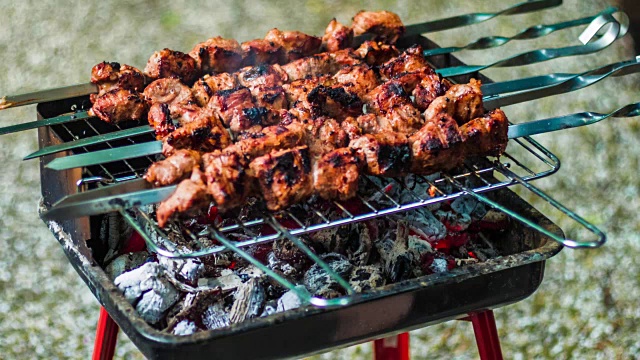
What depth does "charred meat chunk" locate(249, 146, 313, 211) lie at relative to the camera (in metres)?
2.33

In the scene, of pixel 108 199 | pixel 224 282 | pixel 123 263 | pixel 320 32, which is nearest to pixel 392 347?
pixel 224 282

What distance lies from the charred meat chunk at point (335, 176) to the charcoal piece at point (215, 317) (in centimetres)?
49

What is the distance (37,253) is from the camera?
205 inches

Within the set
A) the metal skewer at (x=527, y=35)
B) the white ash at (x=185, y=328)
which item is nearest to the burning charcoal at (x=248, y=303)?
the white ash at (x=185, y=328)

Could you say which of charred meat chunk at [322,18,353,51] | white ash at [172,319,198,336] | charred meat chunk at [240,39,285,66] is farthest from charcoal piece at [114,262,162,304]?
charred meat chunk at [322,18,353,51]

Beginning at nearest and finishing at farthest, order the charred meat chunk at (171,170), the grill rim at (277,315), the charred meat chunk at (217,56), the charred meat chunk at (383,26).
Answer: the grill rim at (277,315), the charred meat chunk at (171,170), the charred meat chunk at (217,56), the charred meat chunk at (383,26)

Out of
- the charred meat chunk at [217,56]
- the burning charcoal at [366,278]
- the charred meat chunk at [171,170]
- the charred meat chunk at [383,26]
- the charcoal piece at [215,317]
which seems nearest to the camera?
the charred meat chunk at [171,170]

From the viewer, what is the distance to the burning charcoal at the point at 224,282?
264 cm

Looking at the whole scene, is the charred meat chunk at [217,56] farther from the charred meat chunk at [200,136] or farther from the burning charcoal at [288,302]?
the burning charcoal at [288,302]

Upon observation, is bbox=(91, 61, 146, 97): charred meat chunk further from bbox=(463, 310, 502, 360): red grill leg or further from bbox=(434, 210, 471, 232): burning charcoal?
bbox=(463, 310, 502, 360): red grill leg

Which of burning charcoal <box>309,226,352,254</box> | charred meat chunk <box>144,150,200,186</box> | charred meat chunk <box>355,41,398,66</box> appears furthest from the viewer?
charred meat chunk <box>355,41,398,66</box>

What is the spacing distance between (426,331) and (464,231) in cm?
197

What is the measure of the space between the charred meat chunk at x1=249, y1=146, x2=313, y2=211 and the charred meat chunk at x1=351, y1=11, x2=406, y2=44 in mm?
1190

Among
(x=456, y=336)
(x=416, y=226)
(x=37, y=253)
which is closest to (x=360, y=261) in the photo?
(x=416, y=226)
